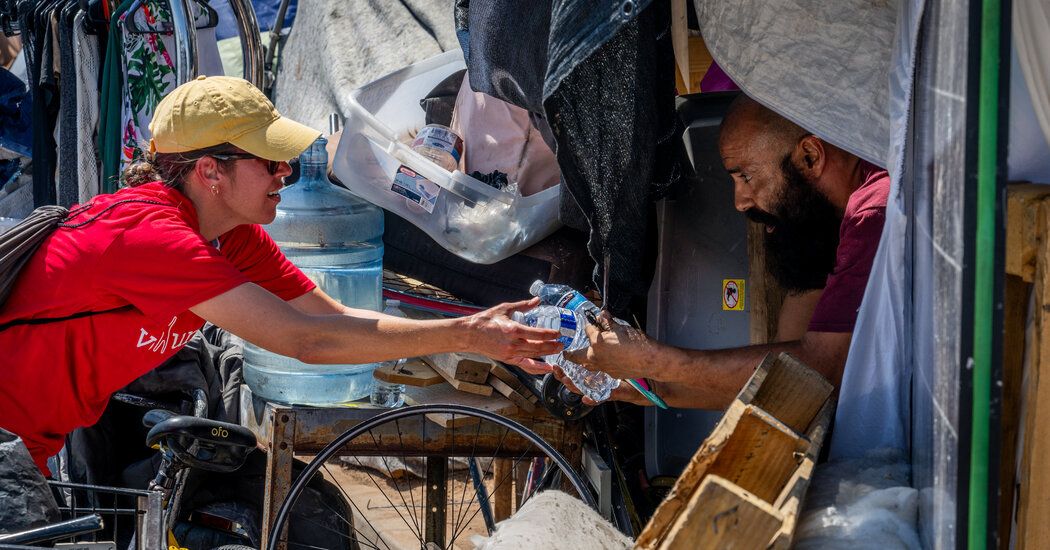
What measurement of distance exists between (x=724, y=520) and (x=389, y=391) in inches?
107

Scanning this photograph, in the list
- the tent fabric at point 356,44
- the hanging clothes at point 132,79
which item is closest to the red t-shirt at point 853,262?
the hanging clothes at point 132,79

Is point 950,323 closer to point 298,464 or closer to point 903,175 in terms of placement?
point 903,175

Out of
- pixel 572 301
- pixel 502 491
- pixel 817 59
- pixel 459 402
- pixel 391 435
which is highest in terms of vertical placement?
pixel 817 59

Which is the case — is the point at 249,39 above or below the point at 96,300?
above

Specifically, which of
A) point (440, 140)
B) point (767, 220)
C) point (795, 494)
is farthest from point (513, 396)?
point (795, 494)

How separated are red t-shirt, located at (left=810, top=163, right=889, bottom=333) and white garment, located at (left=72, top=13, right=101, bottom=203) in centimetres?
412

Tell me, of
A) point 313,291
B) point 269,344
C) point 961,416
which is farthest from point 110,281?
point 961,416

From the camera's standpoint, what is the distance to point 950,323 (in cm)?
167

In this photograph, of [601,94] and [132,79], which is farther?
[132,79]

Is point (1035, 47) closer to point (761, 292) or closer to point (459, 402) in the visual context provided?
point (761, 292)

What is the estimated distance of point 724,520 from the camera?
5.30 feet

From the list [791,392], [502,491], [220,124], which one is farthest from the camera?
[502,491]

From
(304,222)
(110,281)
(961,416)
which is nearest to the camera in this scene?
(961,416)

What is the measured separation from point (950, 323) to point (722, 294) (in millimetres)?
2029
